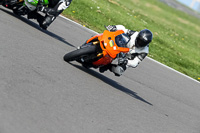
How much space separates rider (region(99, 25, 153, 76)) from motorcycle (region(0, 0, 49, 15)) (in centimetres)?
310

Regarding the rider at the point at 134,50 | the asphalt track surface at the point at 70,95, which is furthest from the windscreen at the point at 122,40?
the asphalt track surface at the point at 70,95

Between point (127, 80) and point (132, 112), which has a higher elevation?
point (132, 112)

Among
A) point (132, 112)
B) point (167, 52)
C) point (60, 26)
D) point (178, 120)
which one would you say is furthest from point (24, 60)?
point (167, 52)

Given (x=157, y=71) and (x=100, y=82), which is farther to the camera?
(x=157, y=71)

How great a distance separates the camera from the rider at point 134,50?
839cm

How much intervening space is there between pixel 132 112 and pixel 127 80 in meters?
2.91

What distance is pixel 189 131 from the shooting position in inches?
299

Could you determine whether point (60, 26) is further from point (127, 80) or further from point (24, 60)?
point (24, 60)

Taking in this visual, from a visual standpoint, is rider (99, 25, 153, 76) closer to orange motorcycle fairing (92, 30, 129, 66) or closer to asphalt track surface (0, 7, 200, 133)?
orange motorcycle fairing (92, 30, 129, 66)

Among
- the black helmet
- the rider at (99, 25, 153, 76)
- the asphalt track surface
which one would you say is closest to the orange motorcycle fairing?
the rider at (99, 25, 153, 76)

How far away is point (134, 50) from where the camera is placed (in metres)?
8.60

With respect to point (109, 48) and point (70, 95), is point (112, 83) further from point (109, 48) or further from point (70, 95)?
point (70, 95)

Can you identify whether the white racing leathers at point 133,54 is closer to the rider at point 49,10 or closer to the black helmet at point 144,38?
the black helmet at point 144,38

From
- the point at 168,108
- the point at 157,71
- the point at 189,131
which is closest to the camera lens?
the point at 189,131
